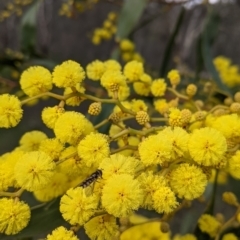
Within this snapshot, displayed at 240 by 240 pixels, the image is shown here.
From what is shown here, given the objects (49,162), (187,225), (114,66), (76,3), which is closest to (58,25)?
(76,3)

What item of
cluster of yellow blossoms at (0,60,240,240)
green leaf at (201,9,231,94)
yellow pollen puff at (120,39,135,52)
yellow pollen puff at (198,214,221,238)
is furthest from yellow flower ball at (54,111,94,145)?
yellow pollen puff at (120,39,135,52)

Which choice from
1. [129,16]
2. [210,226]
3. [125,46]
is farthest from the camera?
[125,46]

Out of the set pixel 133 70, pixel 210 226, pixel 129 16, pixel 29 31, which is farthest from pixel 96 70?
pixel 29 31

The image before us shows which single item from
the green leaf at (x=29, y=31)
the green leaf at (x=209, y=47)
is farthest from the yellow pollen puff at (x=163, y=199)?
the green leaf at (x=29, y=31)

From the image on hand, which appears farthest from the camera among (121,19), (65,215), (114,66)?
(121,19)

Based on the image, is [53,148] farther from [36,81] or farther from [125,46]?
[125,46]

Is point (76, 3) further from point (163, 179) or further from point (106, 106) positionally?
point (163, 179)

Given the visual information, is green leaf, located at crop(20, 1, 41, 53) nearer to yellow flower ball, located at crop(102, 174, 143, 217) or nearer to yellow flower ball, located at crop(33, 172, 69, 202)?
yellow flower ball, located at crop(33, 172, 69, 202)
